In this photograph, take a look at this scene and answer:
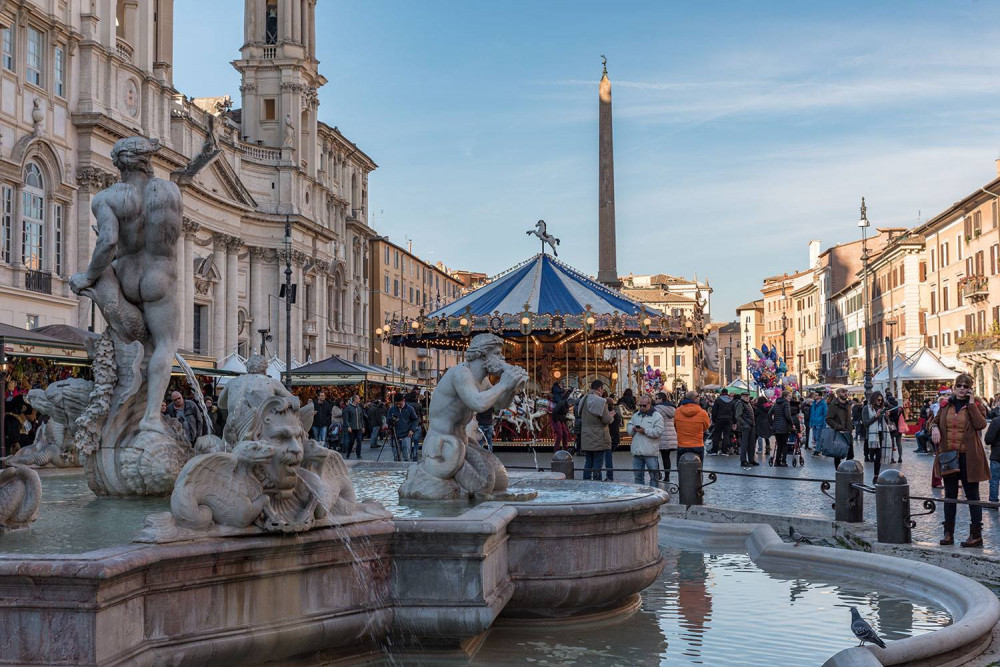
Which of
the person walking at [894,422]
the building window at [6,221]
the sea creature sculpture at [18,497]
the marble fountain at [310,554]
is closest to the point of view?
the marble fountain at [310,554]

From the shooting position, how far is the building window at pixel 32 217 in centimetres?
3003

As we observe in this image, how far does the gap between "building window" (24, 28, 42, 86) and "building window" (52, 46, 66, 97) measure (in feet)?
2.11

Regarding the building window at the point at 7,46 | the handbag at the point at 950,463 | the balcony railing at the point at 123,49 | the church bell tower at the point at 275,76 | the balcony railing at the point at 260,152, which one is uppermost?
the church bell tower at the point at 275,76

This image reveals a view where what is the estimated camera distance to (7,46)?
94.0 feet

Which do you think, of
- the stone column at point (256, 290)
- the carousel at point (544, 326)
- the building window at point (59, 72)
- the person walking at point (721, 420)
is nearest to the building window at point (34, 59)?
the building window at point (59, 72)

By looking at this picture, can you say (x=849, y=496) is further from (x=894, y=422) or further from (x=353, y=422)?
(x=353, y=422)

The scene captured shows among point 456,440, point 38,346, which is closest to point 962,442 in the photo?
point 456,440

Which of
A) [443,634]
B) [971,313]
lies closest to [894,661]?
[443,634]

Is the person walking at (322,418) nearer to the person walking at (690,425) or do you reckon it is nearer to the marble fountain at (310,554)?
the person walking at (690,425)

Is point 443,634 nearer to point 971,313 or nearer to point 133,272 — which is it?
point 133,272

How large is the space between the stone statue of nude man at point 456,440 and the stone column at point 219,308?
42.2m

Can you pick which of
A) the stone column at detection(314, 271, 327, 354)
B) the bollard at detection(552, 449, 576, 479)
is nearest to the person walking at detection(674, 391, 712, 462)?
the bollard at detection(552, 449, 576, 479)

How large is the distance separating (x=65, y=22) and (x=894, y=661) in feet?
105

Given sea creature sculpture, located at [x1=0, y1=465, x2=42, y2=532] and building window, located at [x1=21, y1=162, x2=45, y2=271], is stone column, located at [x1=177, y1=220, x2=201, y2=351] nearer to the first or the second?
building window, located at [x1=21, y1=162, x2=45, y2=271]
